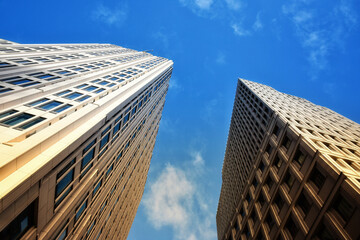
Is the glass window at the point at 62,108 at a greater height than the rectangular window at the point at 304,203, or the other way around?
the glass window at the point at 62,108

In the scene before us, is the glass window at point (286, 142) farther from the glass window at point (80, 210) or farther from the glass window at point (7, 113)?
the glass window at point (7, 113)

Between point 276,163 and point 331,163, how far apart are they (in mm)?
8688

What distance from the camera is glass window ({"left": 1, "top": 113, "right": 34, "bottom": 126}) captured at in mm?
15859

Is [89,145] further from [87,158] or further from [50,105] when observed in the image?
[50,105]

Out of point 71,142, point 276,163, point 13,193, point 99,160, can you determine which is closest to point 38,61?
point 99,160

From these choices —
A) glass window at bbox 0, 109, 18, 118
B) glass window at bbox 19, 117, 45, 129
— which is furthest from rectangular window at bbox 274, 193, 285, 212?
glass window at bbox 0, 109, 18, 118

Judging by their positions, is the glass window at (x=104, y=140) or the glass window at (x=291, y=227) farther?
the glass window at (x=104, y=140)

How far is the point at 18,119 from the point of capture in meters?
16.9

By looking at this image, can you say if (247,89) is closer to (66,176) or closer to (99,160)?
(99,160)

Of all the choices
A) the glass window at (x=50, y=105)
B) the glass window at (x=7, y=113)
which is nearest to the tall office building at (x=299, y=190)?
the glass window at (x=50, y=105)

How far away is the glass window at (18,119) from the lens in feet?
52.0

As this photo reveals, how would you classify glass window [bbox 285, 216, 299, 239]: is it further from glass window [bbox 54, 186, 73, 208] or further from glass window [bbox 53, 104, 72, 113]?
glass window [bbox 53, 104, 72, 113]

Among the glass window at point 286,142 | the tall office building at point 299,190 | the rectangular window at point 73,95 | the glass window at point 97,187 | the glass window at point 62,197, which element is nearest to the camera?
the tall office building at point 299,190

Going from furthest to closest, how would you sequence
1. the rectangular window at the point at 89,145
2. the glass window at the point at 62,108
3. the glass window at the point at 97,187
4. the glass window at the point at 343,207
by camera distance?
the glass window at the point at 97,187
the glass window at the point at 62,108
the rectangular window at the point at 89,145
the glass window at the point at 343,207
